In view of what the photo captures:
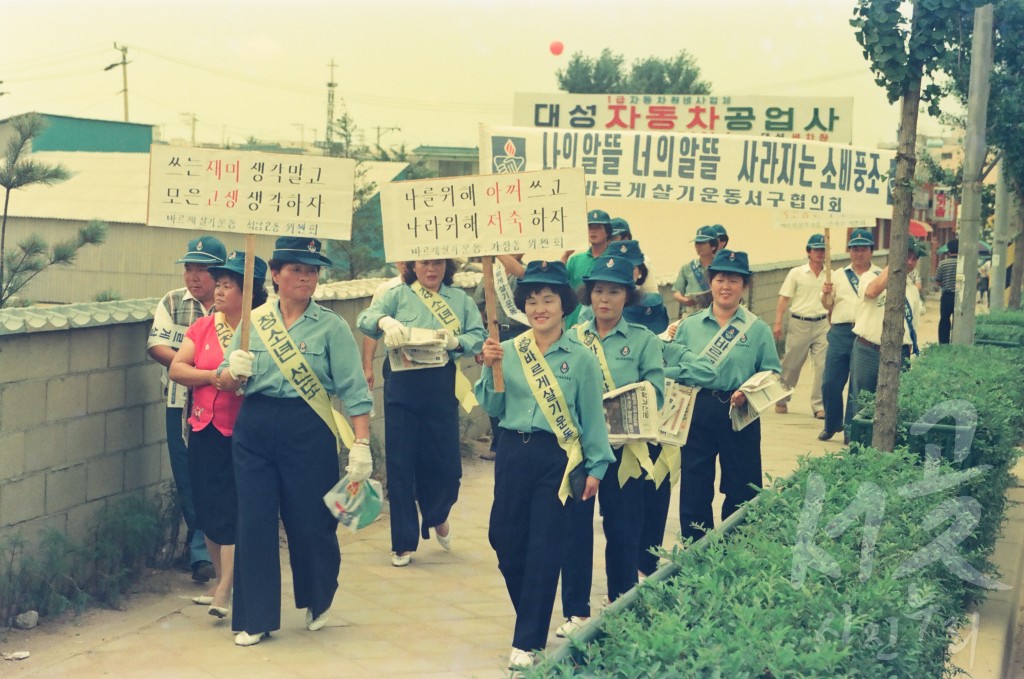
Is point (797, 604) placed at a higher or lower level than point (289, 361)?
lower

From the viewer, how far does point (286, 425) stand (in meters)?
6.16

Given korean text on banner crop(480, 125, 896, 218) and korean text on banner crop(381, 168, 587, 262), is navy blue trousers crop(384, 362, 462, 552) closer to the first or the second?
korean text on banner crop(480, 125, 896, 218)

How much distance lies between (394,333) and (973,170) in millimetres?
6127

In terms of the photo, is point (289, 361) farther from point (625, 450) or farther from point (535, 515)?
point (625, 450)

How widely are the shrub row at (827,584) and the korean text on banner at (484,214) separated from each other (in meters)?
1.60

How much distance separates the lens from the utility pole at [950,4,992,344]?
11.0 metres

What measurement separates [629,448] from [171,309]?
2.53 metres

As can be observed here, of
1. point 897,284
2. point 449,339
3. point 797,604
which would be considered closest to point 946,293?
point 897,284

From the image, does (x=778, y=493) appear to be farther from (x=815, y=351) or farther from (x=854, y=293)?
(x=815, y=351)

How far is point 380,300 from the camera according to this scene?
7895mm

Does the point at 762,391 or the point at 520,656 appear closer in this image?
the point at 520,656

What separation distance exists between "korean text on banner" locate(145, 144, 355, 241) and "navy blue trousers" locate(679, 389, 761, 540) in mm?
2334

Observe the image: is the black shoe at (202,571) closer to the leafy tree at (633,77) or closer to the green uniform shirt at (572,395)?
the green uniform shirt at (572,395)

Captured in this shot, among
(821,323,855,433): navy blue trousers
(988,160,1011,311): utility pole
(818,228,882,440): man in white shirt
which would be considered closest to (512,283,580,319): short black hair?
(818,228,882,440): man in white shirt
